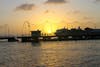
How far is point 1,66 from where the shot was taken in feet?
171

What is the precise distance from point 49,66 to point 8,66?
6.10 m

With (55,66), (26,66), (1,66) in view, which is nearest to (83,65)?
(55,66)

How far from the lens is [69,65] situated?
51.7 m

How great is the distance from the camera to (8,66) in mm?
51719

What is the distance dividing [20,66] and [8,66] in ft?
6.02

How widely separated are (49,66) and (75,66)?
3.73 metres

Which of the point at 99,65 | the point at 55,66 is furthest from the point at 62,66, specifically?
the point at 99,65

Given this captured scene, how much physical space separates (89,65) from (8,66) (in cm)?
1179

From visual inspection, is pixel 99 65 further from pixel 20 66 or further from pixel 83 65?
pixel 20 66

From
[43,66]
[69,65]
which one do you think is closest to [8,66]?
[43,66]

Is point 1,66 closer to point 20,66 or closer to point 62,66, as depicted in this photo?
point 20,66

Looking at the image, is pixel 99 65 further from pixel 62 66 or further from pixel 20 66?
pixel 20 66

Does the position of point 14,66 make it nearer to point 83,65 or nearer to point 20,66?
point 20,66

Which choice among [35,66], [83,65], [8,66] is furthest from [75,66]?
[8,66]
